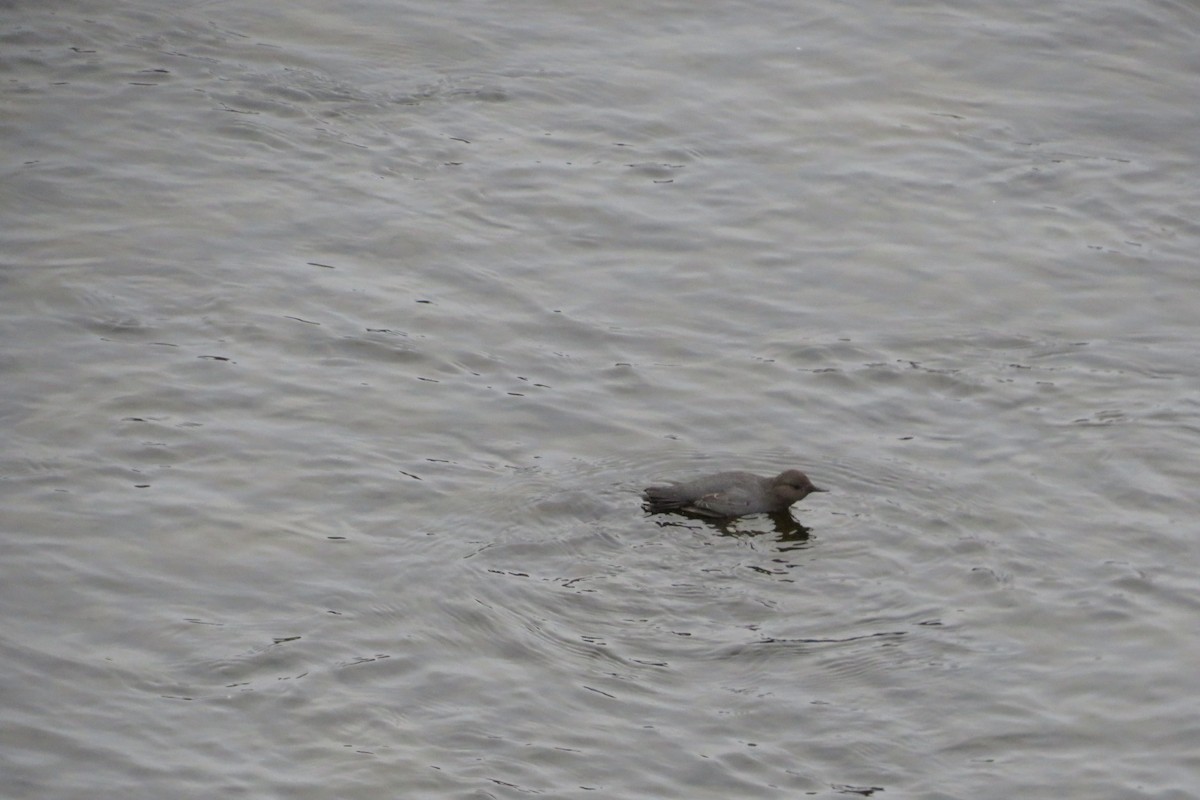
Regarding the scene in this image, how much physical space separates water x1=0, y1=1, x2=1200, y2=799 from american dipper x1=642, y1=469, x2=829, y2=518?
0.14 m

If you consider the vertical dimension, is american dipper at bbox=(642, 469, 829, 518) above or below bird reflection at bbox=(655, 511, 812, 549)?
above

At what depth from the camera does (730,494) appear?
1033cm

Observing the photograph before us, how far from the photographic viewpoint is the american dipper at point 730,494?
402 inches

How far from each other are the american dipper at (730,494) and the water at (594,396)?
14cm

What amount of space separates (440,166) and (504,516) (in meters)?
4.75

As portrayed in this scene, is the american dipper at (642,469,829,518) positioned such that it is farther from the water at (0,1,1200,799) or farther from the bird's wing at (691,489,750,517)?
the water at (0,1,1200,799)

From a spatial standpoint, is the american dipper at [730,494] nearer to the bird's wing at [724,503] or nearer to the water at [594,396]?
the bird's wing at [724,503]

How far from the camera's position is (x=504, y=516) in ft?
32.3

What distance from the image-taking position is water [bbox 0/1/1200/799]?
835cm

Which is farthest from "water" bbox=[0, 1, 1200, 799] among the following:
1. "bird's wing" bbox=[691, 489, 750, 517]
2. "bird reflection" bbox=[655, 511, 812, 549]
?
"bird's wing" bbox=[691, 489, 750, 517]

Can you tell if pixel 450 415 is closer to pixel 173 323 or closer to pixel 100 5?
pixel 173 323

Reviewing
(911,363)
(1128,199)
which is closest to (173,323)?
(911,363)

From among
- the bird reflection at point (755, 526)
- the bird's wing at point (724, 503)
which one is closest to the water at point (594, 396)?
the bird reflection at point (755, 526)

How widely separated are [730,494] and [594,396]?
1.45 metres
